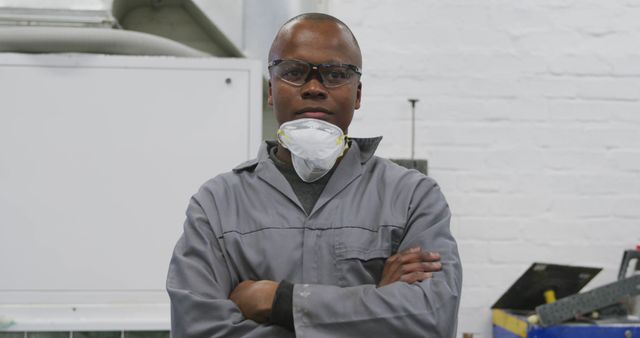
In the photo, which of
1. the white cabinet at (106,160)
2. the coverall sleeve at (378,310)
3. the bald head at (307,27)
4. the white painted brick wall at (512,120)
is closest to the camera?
the coverall sleeve at (378,310)

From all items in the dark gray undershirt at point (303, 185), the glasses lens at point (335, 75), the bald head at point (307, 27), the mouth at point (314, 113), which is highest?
the bald head at point (307, 27)

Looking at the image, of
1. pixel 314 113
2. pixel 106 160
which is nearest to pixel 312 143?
pixel 314 113

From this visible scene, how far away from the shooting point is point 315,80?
3.09 feet

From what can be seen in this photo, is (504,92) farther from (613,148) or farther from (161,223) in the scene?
(161,223)

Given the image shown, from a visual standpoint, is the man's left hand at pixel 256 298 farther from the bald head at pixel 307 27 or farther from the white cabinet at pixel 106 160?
the white cabinet at pixel 106 160

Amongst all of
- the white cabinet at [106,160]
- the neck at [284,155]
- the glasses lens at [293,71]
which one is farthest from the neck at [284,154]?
the white cabinet at [106,160]

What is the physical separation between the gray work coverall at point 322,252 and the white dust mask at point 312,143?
1.4 inches

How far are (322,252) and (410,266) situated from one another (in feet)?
0.39

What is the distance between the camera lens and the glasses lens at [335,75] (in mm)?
945

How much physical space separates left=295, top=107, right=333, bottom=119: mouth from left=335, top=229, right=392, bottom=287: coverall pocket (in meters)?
0.17

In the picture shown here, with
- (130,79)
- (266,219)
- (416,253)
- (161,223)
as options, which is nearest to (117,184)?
(161,223)

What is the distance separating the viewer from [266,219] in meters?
0.93

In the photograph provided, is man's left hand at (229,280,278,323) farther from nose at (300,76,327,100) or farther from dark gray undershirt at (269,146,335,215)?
nose at (300,76,327,100)

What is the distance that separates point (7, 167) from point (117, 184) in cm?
26
